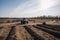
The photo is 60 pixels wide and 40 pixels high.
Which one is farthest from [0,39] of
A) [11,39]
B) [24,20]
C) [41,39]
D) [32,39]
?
[24,20]

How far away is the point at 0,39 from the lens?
14062 millimetres

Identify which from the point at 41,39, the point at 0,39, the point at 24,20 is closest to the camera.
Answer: the point at 41,39

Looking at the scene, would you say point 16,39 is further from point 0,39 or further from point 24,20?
point 24,20

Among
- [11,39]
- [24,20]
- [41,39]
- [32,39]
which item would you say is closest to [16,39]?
[11,39]

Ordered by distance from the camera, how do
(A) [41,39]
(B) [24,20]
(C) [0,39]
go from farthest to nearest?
1. (B) [24,20]
2. (C) [0,39]
3. (A) [41,39]

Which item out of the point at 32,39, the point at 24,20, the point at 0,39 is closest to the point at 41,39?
the point at 32,39

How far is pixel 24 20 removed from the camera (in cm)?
4519

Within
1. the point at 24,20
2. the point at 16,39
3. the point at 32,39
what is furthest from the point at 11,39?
the point at 24,20

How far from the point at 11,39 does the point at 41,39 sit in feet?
9.94

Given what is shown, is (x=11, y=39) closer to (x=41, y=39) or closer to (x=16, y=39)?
(x=16, y=39)

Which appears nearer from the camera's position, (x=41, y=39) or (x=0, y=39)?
(x=41, y=39)

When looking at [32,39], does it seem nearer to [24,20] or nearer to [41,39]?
[41,39]

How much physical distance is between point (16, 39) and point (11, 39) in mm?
586

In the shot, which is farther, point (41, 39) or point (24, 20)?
point (24, 20)
